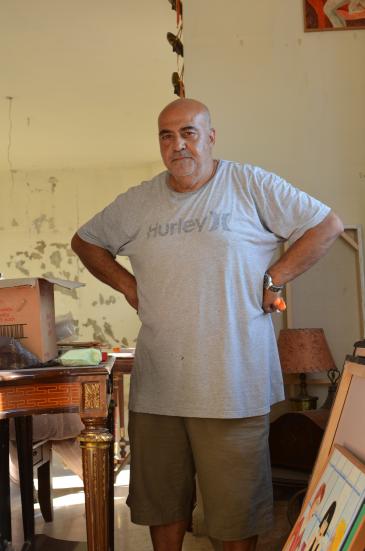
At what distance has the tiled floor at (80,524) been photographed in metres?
2.72

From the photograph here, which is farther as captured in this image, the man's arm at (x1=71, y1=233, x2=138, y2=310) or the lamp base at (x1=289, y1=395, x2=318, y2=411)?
the lamp base at (x1=289, y1=395, x2=318, y2=411)

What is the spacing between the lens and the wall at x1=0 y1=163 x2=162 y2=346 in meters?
8.49

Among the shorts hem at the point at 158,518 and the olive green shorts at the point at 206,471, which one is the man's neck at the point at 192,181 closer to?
the olive green shorts at the point at 206,471

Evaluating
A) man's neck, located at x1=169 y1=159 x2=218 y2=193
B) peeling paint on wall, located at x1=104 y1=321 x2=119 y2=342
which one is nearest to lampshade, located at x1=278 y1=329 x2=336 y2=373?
man's neck, located at x1=169 y1=159 x2=218 y2=193

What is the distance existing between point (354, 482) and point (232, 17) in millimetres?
2509

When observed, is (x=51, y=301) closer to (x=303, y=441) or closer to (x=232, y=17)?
(x=303, y=441)

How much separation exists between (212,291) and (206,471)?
53 centimetres

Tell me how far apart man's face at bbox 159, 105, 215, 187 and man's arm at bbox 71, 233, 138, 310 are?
1.28 feet

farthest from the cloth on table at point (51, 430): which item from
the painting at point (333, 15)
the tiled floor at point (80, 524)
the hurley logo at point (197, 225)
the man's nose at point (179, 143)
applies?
the painting at point (333, 15)

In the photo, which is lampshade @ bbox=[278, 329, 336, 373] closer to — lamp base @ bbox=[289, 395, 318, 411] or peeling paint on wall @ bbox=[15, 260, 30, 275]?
lamp base @ bbox=[289, 395, 318, 411]

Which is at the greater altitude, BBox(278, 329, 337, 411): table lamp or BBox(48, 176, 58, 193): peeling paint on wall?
BBox(48, 176, 58, 193): peeling paint on wall

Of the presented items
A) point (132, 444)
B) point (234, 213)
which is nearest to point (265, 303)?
point (234, 213)

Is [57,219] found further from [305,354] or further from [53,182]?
[305,354]

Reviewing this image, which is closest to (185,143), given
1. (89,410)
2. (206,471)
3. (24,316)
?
(24,316)
